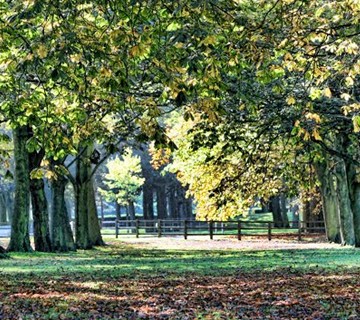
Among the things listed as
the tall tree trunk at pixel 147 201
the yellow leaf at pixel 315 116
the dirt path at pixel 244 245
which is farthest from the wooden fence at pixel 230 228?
the yellow leaf at pixel 315 116

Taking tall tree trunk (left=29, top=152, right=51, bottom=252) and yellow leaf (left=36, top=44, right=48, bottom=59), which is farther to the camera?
tall tree trunk (left=29, top=152, right=51, bottom=252)

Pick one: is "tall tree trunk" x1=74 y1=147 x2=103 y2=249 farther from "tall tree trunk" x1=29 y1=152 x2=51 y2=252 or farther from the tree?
the tree

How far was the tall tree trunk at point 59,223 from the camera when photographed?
26.8 m

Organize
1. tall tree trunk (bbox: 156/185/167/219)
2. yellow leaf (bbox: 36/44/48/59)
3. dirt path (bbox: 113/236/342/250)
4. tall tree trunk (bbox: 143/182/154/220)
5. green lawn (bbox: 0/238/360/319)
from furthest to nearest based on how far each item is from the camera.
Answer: tall tree trunk (bbox: 156/185/167/219) < tall tree trunk (bbox: 143/182/154/220) < dirt path (bbox: 113/236/342/250) < green lawn (bbox: 0/238/360/319) < yellow leaf (bbox: 36/44/48/59)

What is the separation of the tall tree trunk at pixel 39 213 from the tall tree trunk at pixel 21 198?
35.6 inches

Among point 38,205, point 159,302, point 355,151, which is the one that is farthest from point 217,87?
point 38,205

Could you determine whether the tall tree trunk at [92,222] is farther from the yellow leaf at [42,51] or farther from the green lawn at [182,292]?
the yellow leaf at [42,51]

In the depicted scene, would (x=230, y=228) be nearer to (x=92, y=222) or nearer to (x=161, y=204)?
(x=92, y=222)

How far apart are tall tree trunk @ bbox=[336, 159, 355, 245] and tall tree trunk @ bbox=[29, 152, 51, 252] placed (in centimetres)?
1196

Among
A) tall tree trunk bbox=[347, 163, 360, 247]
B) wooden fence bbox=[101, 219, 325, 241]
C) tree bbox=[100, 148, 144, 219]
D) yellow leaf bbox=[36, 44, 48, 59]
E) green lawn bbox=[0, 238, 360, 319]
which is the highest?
tree bbox=[100, 148, 144, 219]

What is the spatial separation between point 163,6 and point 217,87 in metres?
1.33

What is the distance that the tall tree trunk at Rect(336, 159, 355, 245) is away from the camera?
2867 centimetres

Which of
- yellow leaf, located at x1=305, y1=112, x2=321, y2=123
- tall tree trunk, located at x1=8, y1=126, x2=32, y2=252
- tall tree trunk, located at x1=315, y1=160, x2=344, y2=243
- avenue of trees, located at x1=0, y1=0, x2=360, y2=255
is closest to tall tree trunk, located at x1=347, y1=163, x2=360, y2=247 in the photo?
tall tree trunk, located at x1=315, y1=160, x2=344, y2=243

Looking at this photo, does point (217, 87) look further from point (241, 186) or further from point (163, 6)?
point (241, 186)
